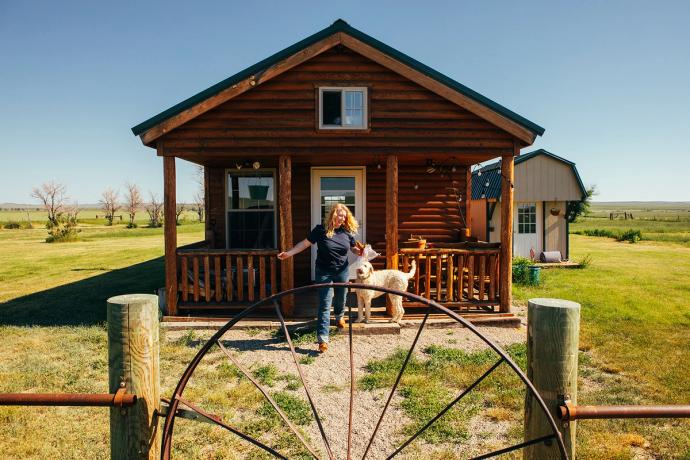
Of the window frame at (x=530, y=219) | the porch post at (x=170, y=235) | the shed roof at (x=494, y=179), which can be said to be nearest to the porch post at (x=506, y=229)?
the porch post at (x=170, y=235)

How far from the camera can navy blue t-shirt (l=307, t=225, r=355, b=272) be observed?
6188mm

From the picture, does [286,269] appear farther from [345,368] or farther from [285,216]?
[345,368]

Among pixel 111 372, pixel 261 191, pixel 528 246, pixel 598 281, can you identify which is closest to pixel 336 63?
pixel 261 191

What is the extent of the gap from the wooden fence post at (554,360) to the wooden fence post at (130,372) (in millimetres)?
1754

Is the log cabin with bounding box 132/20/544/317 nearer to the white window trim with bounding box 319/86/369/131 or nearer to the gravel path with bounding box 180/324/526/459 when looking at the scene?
the white window trim with bounding box 319/86/369/131

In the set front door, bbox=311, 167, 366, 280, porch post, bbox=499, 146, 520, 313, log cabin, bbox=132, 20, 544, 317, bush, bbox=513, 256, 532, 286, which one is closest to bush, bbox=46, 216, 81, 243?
front door, bbox=311, 167, 366, 280

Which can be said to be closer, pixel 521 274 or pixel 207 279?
pixel 207 279

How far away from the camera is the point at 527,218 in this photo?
1830 centimetres

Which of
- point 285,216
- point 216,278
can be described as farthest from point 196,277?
point 285,216

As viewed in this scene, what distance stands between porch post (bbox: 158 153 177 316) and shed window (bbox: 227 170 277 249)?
3059mm

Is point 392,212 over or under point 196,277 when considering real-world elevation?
over

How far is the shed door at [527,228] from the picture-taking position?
18125mm

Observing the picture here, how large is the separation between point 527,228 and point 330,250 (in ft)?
47.1

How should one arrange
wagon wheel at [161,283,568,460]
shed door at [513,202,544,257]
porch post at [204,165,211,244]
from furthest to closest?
1. shed door at [513,202,544,257]
2. porch post at [204,165,211,244]
3. wagon wheel at [161,283,568,460]
